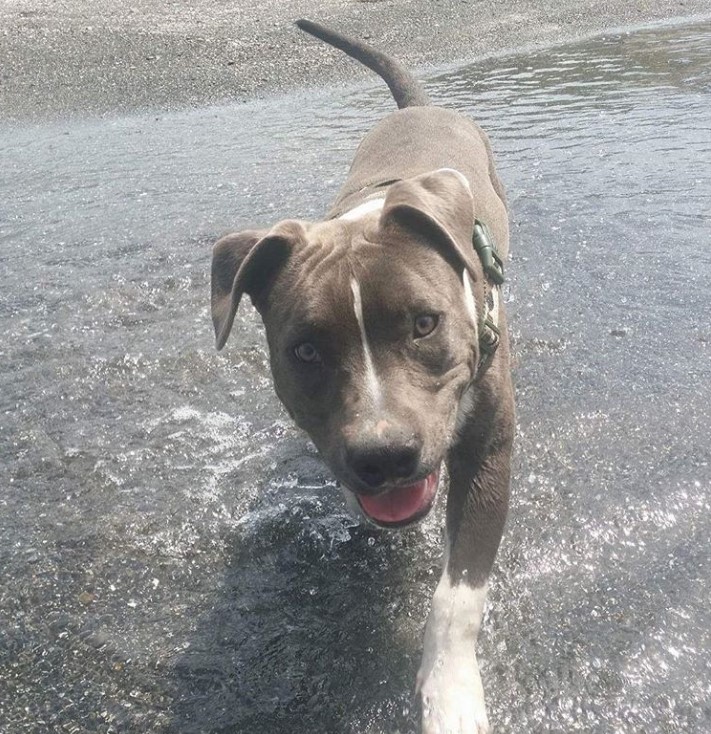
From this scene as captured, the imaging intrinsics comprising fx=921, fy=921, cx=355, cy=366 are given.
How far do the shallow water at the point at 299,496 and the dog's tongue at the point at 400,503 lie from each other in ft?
1.80

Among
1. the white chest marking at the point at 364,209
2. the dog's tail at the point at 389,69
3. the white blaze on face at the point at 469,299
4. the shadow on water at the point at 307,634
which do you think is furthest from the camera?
the dog's tail at the point at 389,69

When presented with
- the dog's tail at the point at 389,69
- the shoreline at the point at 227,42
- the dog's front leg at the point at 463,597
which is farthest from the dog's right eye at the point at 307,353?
the shoreline at the point at 227,42

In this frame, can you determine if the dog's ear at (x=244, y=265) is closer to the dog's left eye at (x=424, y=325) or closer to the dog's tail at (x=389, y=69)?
the dog's left eye at (x=424, y=325)

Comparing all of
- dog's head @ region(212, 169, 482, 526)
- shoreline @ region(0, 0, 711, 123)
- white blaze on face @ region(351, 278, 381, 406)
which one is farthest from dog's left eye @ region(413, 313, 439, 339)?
shoreline @ region(0, 0, 711, 123)

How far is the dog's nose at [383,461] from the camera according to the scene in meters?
2.86

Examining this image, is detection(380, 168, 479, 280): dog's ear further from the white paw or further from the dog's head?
the white paw

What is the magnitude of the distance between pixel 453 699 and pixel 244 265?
1.69 metres

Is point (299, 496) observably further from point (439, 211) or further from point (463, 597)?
point (439, 211)

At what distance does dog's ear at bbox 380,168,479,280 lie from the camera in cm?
338

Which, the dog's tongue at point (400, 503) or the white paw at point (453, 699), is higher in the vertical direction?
the dog's tongue at point (400, 503)

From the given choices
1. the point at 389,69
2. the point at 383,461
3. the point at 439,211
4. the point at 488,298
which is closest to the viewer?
the point at 383,461

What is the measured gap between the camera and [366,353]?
313 cm

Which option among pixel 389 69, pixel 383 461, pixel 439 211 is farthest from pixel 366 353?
pixel 389 69

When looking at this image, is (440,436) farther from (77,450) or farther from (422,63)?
(422,63)
